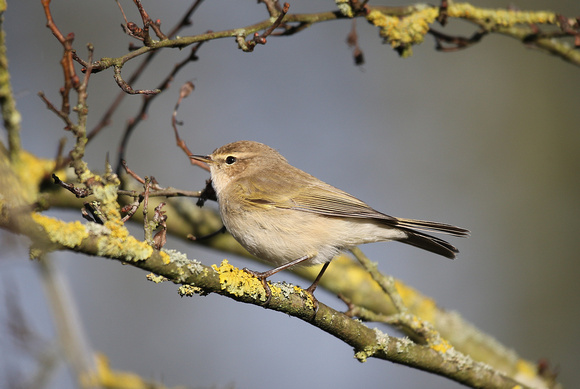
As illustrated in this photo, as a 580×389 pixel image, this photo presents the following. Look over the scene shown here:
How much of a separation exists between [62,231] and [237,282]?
84 cm

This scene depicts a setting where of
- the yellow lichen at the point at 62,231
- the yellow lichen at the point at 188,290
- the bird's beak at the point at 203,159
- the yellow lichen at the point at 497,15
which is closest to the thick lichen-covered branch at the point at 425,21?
the yellow lichen at the point at 497,15

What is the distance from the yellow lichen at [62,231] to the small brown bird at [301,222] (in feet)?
5.77

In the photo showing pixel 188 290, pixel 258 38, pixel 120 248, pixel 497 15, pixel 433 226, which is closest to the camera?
pixel 120 248

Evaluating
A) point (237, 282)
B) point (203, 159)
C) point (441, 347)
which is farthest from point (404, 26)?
point (237, 282)

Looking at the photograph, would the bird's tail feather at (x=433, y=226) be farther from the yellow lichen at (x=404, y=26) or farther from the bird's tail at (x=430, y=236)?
the yellow lichen at (x=404, y=26)

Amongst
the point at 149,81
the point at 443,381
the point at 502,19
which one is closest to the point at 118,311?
the point at 149,81

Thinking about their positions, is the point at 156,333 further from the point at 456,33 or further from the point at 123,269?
the point at 456,33

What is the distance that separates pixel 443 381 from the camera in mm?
8539

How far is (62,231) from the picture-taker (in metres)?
1.99

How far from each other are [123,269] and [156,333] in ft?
3.68

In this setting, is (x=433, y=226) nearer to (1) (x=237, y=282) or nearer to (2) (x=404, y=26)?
(2) (x=404, y=26)

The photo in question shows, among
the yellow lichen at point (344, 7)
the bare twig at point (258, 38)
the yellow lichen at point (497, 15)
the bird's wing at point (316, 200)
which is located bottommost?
the bird's wing at point (316, 200)

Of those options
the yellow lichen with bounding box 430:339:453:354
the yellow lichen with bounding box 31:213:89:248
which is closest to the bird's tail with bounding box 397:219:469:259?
the yellow lichen with bounding box 430:339:453:354

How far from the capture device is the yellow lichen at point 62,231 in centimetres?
198
